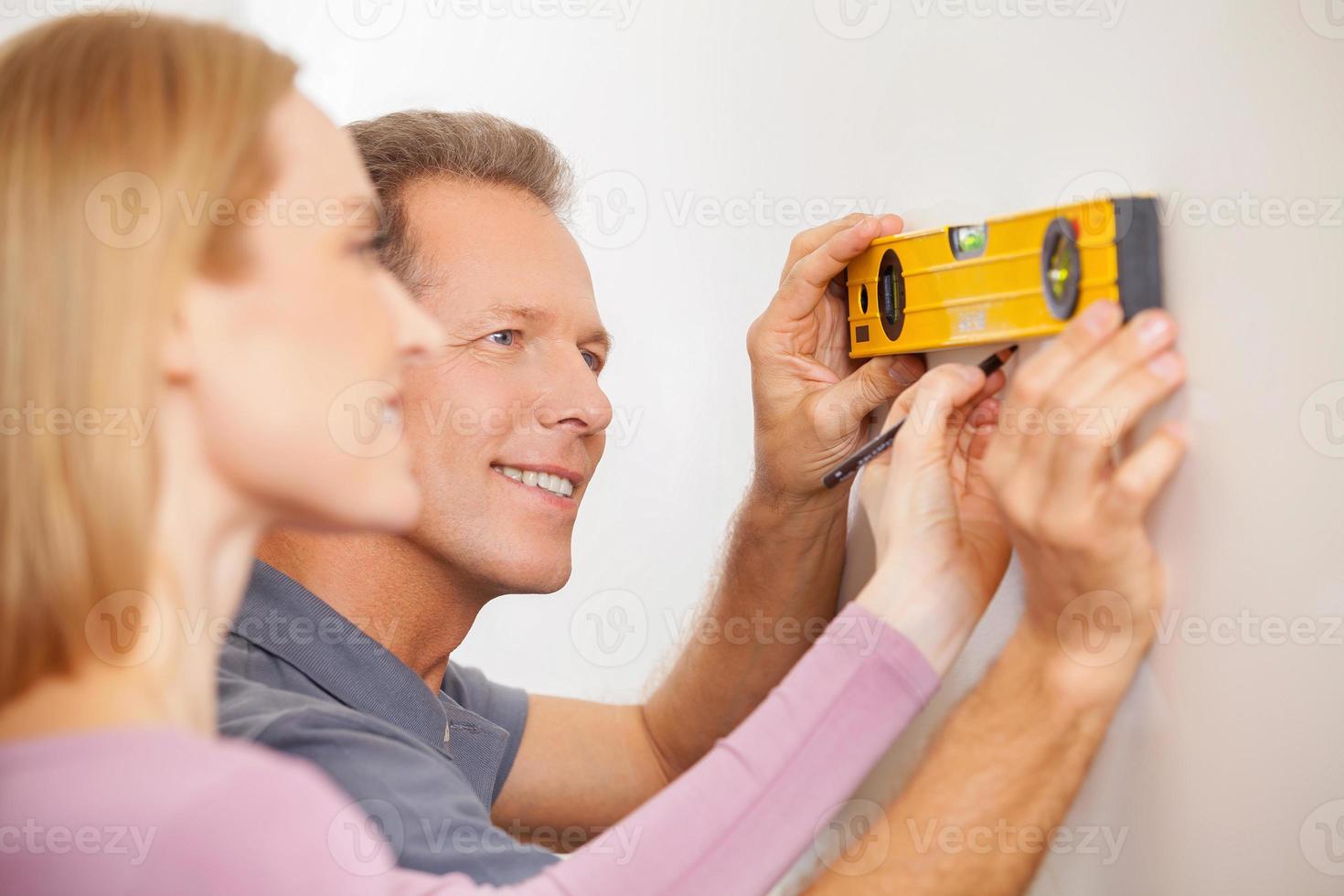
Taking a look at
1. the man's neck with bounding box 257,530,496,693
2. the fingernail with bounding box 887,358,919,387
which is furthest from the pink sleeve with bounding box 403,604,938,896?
the man's neck with bounding box 257,530,496,693

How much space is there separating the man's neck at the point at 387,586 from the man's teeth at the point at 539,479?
0.12 m

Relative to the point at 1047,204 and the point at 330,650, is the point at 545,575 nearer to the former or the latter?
the point at 330,650

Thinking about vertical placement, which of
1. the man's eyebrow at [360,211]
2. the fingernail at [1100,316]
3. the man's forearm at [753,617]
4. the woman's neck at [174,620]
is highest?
the man's eyebrow at [360,211]

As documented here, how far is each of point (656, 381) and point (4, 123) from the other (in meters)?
1.08

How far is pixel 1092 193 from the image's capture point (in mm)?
892

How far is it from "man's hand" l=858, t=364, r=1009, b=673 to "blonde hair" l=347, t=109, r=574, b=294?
2.09ft

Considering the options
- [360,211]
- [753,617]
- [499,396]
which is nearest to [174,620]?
[360,211]

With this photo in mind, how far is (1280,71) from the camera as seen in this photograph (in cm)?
74

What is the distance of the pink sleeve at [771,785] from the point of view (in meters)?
0.77

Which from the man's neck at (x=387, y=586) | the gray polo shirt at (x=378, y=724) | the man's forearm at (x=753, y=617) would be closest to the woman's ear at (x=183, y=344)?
the gray polo shirt at (x=378, y=724)

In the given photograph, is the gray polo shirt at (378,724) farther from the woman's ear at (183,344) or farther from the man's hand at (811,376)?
the man's hand at (811,376)

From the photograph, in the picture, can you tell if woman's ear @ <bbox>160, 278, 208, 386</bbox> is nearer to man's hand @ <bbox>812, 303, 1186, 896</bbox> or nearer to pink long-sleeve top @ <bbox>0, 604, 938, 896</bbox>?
pink long-sleeve top @ <bbox>0, 604, 938, 896</bbox>

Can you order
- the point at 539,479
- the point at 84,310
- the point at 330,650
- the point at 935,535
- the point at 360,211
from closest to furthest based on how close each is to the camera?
the point at 84,310 < the point at 360,211 < the point at 935,535 < the point at 330,650 < the point at 539,479

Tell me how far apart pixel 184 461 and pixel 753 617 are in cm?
81
